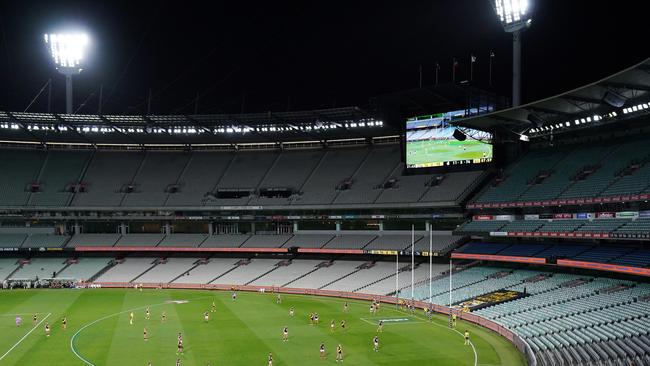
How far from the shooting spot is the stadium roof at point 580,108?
41812mm

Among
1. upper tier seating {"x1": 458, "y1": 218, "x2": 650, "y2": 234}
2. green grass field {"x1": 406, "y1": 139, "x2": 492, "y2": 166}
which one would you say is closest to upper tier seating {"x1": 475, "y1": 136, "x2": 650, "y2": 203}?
upper tier seating {"x1": 458, "y1": 218, "x2": 650, "y2": 234}

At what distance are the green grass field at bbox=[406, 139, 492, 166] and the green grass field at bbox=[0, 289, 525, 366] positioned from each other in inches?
848

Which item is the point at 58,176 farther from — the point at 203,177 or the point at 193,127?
the point at 193,127

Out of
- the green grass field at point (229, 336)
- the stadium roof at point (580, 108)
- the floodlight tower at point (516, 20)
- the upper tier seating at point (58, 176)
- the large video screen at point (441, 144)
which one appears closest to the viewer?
the green grass field at point (229, 336)

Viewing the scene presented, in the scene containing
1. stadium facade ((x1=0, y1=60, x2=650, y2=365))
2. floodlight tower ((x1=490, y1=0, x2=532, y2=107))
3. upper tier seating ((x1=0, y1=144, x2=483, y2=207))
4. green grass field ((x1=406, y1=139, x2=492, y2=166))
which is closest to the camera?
stadium facade ((x1=0, y1=60, x2=650, y2=365))

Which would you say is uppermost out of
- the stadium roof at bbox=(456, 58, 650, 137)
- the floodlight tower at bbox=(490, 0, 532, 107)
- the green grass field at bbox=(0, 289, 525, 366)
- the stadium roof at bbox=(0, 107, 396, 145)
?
the floodlight tower at bbox=(490, 0, 532, 107)

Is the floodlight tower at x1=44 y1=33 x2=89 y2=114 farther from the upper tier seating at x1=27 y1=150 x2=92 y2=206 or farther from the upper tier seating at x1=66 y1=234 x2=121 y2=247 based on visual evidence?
the upper tier seating at x1=66 y1=234 x2=121 y2=247

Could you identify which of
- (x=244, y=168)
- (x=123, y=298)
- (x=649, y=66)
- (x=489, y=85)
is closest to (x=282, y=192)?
(x=244, y=168)

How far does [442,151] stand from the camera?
6975cm

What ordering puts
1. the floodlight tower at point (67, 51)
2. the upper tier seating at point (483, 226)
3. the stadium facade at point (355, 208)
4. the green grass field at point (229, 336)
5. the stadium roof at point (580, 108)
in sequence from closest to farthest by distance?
the green grass field at point (229, 336)
the stadium roof at point (580, 108)
the stadium facade at point (355, 208)
the upper tier seating at point (483, 226)
the floodlight tower at point (67, 51)

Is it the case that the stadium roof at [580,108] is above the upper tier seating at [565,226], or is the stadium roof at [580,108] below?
above

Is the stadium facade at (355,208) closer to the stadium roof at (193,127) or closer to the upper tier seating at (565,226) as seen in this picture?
the upper tier seating at (565,226)

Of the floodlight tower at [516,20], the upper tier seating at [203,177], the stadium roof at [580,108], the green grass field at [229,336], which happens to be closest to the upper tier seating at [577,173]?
the stadium roof at [580,108]

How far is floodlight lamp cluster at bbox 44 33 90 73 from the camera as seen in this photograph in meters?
68.1
